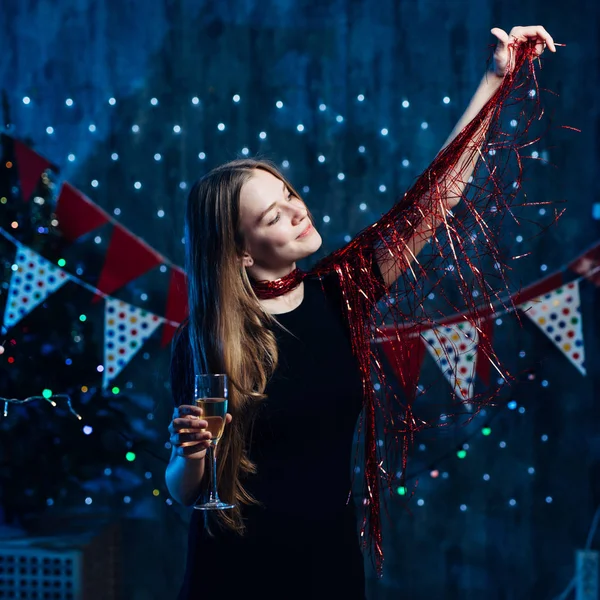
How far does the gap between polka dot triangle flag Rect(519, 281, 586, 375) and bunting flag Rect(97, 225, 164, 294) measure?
5.17 ft

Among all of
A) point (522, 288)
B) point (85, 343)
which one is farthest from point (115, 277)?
point (522, 288)

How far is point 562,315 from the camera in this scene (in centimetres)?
315

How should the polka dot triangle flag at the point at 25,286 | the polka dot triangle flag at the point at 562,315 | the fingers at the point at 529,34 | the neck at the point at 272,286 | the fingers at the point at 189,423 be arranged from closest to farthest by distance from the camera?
1. the fingers at the point at 189,423
2. the fingers at the point at 529,34
3. the neck at the point at 272,286
4. the polka dot triangle flag at the point at 562,315
5. the polka dot triangle flag at the point at 25,286

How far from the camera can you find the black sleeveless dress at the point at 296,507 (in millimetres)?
1554

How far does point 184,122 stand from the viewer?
3.38 m

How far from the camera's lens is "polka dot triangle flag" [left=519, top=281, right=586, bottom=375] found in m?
3.15

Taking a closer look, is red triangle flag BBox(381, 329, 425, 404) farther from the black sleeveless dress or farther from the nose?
the nose

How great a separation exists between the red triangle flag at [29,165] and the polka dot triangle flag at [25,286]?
0.93 feet

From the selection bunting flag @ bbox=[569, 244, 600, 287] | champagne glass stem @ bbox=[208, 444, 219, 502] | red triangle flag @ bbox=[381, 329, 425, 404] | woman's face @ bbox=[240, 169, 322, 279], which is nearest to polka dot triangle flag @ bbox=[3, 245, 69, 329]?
red triangle flag @ bbox=[381, 329, 425, 404]

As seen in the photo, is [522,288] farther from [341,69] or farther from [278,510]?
[278,510]

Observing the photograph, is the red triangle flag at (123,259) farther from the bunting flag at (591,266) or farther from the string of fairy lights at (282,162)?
the bunting flag at (591,266)

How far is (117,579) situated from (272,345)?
2219 millimetres

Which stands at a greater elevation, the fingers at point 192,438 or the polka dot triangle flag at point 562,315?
the polka dot triangle flag at point 562,315

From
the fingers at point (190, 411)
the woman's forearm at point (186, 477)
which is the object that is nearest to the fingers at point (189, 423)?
the fingers at point (190, 411)
